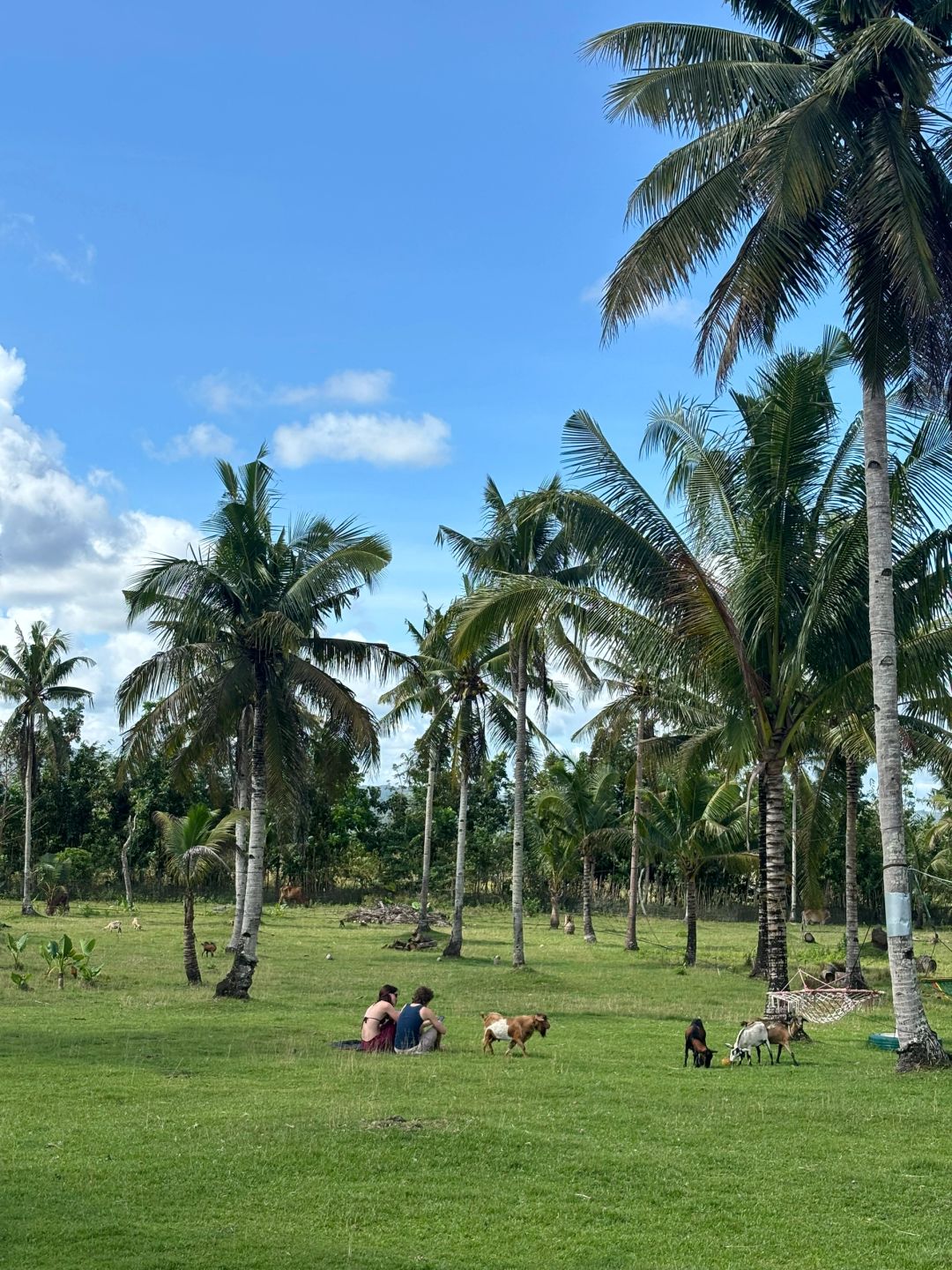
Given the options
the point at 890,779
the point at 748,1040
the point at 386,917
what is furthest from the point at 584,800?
the point at 890,779

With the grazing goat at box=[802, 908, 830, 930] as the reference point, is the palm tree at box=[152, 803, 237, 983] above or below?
above

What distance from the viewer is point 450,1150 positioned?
8883 millimetres

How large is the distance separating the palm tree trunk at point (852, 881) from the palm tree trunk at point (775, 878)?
7.08 metres

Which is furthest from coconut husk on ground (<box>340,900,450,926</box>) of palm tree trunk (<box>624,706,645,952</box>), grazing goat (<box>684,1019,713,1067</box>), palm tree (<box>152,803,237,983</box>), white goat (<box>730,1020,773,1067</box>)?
grazing goat (<box>684,1019,713,1067</box>)

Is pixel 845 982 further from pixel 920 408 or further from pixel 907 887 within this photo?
pixel 920 408

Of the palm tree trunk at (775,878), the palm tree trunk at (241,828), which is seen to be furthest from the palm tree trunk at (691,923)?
the palm tree trunk at (775,878)

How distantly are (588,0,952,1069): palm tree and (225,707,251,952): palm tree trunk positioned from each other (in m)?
13.1

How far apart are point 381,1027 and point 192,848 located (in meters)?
7.52

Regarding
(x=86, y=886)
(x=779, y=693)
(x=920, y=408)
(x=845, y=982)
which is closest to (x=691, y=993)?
(x=845, y=982)

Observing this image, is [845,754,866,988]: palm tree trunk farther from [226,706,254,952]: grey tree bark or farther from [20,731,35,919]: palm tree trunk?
[20,731,35,919]: palm tree trunk

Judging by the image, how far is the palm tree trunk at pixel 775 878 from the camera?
17031 mm

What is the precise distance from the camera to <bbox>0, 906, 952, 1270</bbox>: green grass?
271 inches

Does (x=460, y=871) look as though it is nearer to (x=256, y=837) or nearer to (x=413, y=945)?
(x=413, y=945)

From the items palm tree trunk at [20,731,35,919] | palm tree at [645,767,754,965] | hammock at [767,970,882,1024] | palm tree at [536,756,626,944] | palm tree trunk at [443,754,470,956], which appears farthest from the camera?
palm tree trunk at [20,731,35,919]
